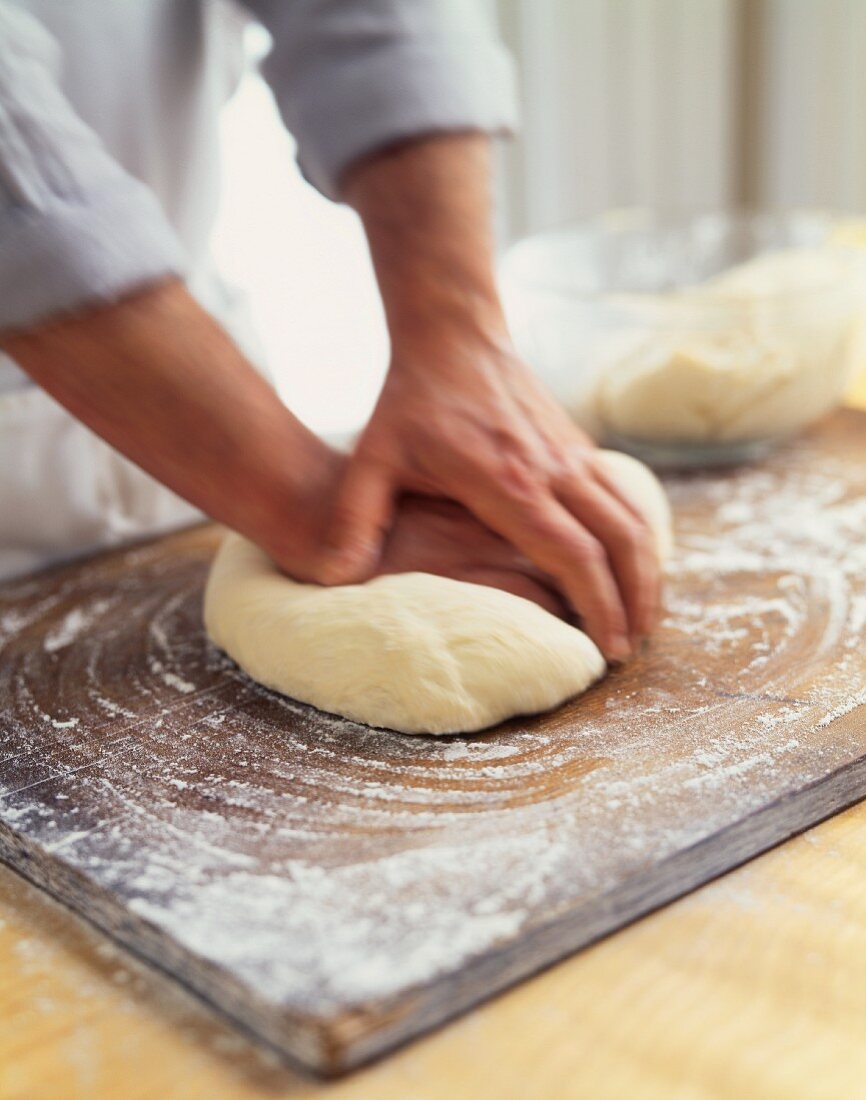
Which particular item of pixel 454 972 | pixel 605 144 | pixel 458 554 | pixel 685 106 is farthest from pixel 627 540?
pixel 685 106

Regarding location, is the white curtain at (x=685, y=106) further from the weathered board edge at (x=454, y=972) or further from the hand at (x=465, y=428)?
the weathered board edge at (x=454, y=972)

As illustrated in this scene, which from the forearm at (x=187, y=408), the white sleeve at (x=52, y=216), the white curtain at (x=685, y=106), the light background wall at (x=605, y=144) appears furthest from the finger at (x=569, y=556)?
the white curtain at (x=685, y=106)

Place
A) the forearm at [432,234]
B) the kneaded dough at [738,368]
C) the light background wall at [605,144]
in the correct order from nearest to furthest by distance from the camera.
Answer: the forearm at [432,234] → the kneaded dough at [738,368] → the light background wall at [605,144]

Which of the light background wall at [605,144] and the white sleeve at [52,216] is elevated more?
the white sleeve at [52,216]

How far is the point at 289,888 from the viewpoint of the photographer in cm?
64

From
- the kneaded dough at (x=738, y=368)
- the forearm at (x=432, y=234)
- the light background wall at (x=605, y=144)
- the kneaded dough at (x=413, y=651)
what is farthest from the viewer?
the light background wall at (x=605, y=144)

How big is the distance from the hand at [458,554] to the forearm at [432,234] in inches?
6.0

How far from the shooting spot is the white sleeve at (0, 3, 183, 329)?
838 mm

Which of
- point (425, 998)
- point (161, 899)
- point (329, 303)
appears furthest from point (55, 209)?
point (329, 303)

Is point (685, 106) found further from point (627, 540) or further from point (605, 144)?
point (627, 540)

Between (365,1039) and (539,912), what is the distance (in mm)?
108

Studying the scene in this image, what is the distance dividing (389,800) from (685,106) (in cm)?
279

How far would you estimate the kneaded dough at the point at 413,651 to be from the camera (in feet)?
2.63

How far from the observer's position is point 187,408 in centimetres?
89
